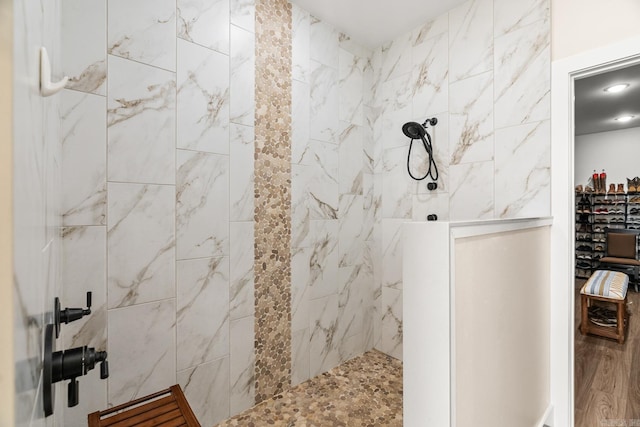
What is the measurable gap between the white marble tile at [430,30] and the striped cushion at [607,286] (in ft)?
8.87

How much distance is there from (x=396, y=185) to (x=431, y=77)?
0.88m

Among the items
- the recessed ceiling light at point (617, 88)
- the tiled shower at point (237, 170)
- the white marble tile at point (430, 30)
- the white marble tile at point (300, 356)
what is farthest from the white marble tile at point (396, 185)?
the recessed ceiling light at point (617, 88)

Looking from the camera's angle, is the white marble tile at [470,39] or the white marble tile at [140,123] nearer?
the white marble tile at [140,123]

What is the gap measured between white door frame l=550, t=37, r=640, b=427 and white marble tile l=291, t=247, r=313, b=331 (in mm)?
1547

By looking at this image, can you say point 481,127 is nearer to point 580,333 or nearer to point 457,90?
point 457,90

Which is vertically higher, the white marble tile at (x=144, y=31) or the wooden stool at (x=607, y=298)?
the white marble tile at (x=144, y=31)

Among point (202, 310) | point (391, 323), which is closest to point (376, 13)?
point (202, 310)

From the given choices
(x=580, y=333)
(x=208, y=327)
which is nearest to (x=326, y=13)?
(x=208, y=327)

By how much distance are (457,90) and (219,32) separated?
1666 millimetres

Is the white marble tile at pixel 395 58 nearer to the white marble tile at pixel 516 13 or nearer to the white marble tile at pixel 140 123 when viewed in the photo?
the white marble tile at pixel 516 13

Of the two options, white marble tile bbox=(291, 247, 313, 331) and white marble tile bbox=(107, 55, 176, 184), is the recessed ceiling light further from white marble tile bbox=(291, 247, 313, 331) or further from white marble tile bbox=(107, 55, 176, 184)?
white marble tile bbox=(107, 55, 176, 184)

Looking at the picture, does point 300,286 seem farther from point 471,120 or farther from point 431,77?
point 431,77

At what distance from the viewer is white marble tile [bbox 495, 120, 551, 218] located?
73.0 inches

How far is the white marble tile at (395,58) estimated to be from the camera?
2527 millimetres
